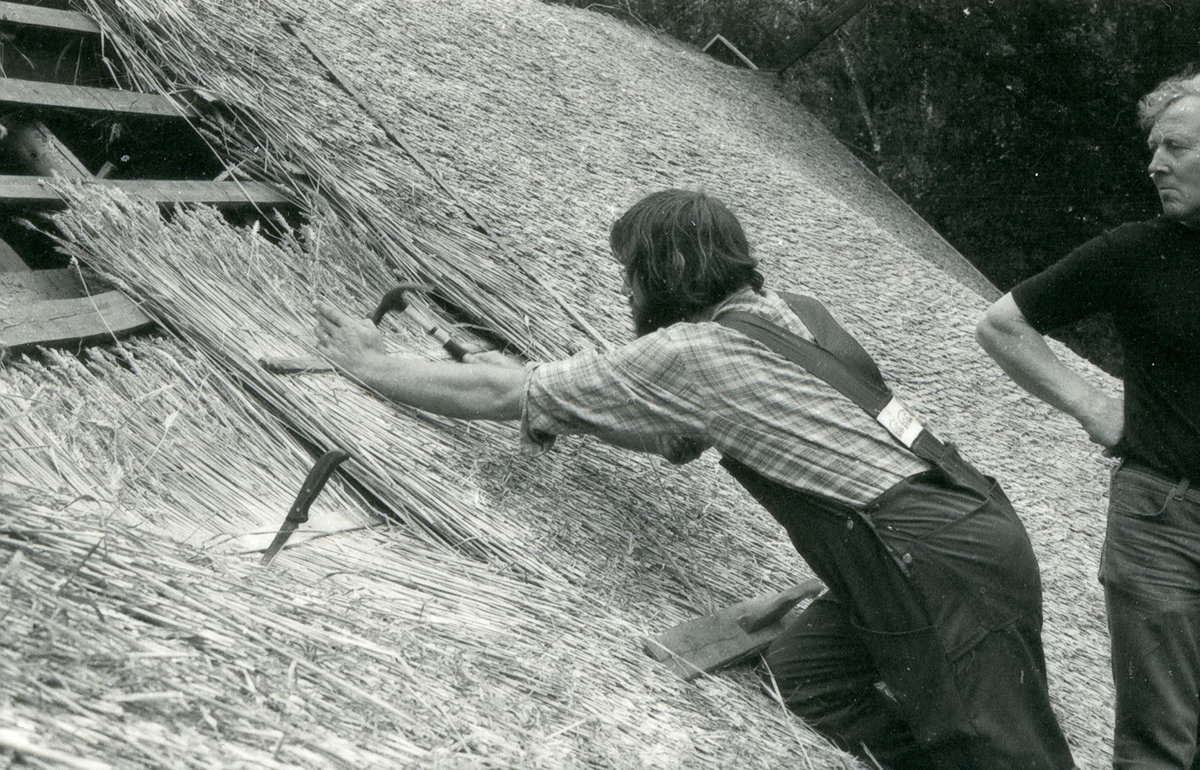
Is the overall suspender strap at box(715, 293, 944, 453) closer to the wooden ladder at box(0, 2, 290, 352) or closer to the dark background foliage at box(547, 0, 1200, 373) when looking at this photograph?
the wooden ladder at box(0, 2, 290, 352)

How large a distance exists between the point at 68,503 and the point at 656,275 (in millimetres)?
996

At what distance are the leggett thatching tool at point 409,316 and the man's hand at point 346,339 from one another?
0.17 feet

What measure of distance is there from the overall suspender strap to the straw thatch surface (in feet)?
1.59

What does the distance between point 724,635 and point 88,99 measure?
1.90m

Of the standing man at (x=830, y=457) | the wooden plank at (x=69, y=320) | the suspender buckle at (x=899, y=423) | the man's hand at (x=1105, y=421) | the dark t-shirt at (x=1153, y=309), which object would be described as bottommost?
the wooden plank at (x=69, y=320)

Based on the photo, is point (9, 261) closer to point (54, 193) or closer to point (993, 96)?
point (54, 193)

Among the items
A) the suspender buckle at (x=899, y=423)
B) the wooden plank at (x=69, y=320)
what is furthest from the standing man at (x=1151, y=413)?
the wooden plank at (x=69, y=320)

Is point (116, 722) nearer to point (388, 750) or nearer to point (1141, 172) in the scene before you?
point (388, 750)

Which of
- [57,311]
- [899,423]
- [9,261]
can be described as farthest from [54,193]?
[899,423]

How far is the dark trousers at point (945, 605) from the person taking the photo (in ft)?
5.83

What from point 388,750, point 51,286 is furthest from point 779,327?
point 51,286

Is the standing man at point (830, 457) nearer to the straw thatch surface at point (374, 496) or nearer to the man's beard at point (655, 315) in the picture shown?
the man's beard at point (655, 315)

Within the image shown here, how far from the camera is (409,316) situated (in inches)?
93.1

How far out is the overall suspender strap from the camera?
181 centimetres
